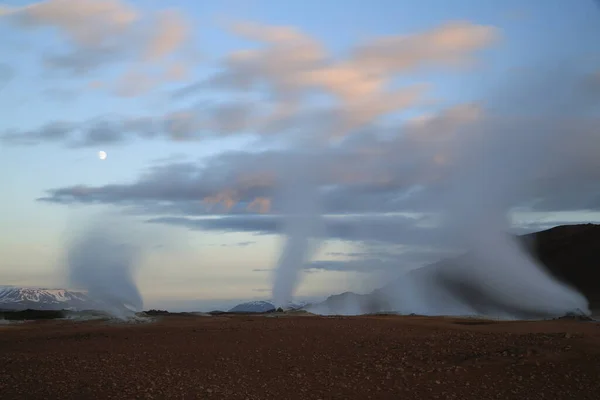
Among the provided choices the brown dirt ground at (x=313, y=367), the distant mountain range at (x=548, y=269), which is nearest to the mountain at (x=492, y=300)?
the distant mountain range at (x=548, y=269)

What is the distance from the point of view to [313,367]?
17672 millimetres

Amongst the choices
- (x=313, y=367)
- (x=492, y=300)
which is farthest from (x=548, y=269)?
(x=313, y=367)

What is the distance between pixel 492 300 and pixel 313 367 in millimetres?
60807

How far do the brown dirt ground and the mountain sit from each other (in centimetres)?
4451

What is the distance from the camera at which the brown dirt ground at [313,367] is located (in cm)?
1438

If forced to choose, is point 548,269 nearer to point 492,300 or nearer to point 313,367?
point 492,300

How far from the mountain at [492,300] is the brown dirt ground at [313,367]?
4451cm

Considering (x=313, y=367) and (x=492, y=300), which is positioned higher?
(x=313, y=367)

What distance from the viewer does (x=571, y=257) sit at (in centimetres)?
8194

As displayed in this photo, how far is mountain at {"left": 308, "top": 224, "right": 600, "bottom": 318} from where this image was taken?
72.3 meters

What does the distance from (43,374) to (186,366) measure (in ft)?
13.9

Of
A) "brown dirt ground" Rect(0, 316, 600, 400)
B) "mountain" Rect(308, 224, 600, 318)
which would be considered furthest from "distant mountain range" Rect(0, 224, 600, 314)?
"brown dirt ground" Rect(0, 316, 600, 400)

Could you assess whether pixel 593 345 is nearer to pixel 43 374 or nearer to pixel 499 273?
pixel 43 374

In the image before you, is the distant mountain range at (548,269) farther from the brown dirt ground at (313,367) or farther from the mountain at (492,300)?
the brown dirt ground at (313,367)
